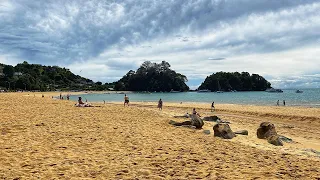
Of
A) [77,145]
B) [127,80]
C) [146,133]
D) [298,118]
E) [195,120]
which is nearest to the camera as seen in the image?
[77,145]

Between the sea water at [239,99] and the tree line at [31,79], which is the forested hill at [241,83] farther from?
the sea water at [239,99]

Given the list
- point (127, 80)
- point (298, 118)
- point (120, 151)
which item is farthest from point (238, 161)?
point (127, 80)

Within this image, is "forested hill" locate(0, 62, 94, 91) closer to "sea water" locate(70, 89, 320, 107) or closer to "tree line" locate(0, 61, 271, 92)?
"tree line" locate(0, 61, 271, 92)

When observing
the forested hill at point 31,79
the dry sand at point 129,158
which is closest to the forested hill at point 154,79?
the forested hill at point 31,79

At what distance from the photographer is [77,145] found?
9445 millimetres

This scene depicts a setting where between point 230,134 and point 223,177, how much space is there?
716cm

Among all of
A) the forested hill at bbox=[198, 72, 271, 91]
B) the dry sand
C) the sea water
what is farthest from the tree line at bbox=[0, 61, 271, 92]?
the dry sand

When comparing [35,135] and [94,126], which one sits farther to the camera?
[94,126]

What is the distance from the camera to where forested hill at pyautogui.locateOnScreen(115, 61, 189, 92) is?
593 ft

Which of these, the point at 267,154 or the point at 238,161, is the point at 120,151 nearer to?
the point at 238,161

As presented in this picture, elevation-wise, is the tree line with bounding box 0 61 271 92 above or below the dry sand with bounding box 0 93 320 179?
above

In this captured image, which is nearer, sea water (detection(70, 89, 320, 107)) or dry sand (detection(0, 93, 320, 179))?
dry sand (detection(0, 93, 320, 179))

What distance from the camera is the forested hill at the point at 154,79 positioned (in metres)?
181

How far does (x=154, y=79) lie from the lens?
182 meters
